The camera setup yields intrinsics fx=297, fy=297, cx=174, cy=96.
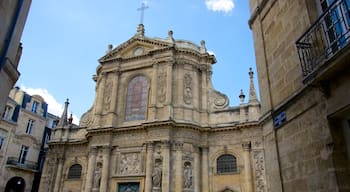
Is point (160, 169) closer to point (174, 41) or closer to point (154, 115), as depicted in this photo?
point (154, 115)

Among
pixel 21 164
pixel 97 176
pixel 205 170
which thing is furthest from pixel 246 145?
pixel 21 164

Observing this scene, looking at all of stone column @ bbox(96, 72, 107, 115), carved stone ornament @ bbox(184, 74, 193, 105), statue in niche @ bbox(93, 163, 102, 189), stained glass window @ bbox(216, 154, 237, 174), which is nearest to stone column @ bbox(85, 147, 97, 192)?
statue in niche @ bbox(93, 163, 102, 189)

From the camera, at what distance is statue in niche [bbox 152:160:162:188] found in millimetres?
A: 15977

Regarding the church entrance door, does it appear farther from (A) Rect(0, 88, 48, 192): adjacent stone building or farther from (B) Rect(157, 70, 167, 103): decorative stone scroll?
(A) Rect(0, 88, 48, 192): adjacent stone building

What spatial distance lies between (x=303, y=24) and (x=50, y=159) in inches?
777

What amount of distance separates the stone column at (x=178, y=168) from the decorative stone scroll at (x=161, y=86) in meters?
3.23

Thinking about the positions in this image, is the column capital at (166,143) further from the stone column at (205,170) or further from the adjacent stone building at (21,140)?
the adjacent stone building at (21,140)

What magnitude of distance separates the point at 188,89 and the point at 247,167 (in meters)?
5.97

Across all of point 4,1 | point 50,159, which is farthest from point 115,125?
point 4,1

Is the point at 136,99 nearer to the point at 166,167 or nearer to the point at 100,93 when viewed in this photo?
the point at 100,93

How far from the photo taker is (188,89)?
62.2 ft

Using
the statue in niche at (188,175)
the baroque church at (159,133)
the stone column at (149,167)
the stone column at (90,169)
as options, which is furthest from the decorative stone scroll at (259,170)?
the stone column at (90,169)

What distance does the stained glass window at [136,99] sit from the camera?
19031mm

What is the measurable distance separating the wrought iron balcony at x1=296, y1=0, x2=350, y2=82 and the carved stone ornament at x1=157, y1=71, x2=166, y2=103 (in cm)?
1421
